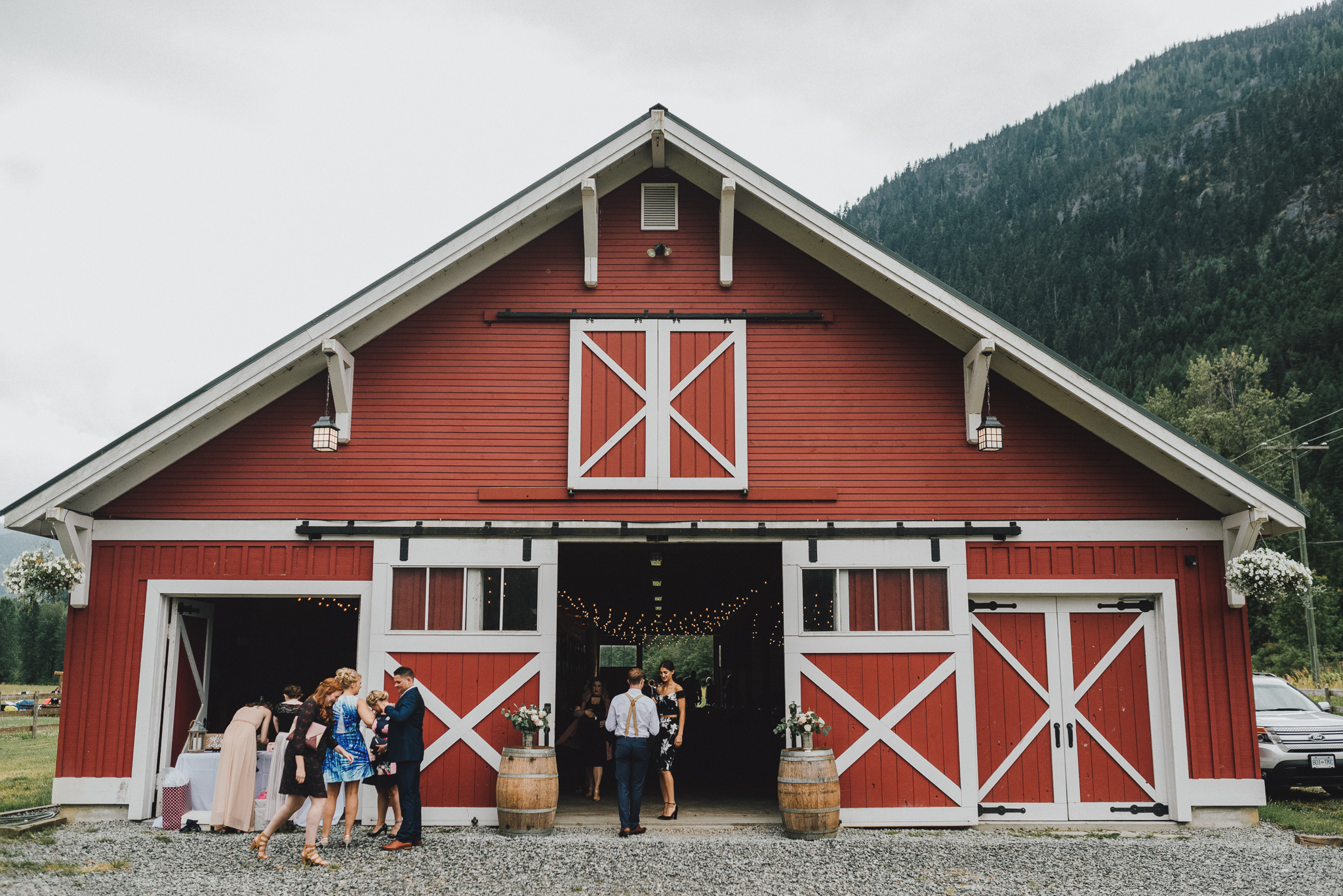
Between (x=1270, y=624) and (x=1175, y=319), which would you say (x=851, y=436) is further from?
(x=1175, y=319)

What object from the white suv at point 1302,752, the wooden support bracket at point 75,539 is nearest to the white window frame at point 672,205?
the wooden support bracket at point 75,539

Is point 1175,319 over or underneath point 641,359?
over

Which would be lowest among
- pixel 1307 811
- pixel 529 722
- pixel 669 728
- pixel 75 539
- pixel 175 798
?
pixel 1307 811

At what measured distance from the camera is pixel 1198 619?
33.4 feet

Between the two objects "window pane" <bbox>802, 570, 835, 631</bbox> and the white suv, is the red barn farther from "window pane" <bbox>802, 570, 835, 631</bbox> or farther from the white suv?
the white suv

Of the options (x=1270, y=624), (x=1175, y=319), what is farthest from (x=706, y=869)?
(x=1175, y=319)

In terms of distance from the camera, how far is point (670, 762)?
32.9ft

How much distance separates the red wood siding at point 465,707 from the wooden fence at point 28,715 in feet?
48.3

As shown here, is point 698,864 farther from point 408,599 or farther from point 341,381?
point 341,381

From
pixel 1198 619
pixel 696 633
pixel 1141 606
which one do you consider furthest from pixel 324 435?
pixel 696 633

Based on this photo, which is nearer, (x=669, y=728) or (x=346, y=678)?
(x=346, y=678)

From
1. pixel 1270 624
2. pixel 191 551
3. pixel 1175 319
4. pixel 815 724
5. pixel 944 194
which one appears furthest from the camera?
pixel 944 194

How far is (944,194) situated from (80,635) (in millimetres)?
156545

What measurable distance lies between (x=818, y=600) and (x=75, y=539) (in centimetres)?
783
